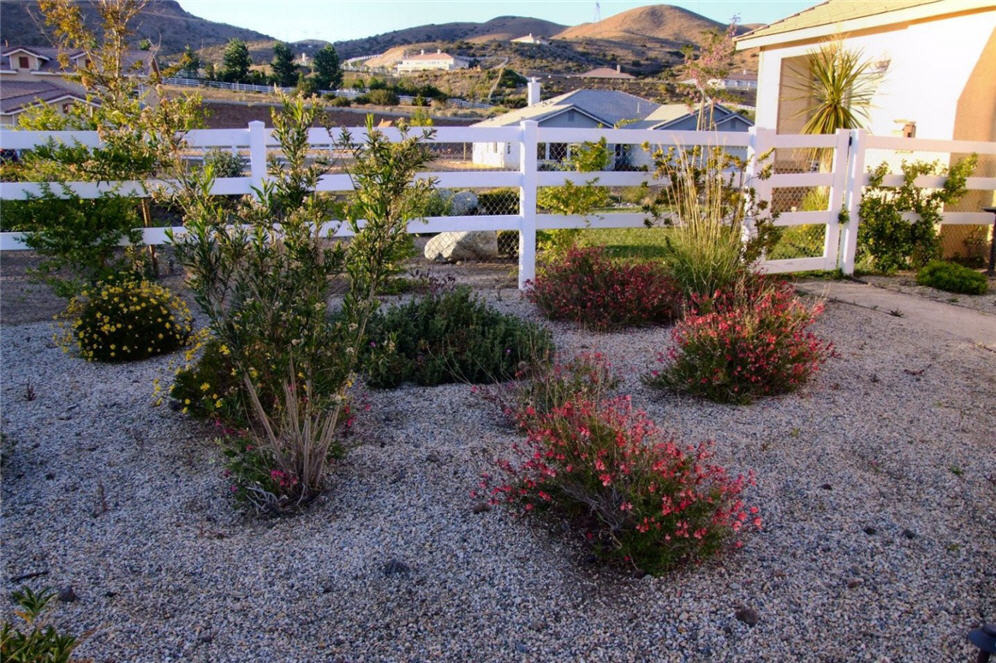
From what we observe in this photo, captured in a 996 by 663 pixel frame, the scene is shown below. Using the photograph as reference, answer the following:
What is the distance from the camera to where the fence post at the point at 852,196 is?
9.25 m

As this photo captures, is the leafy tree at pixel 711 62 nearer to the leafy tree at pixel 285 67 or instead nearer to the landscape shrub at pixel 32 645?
the landscape shrub at pixel 32 645

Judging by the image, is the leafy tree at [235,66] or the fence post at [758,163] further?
the leafy tree at [235,66]

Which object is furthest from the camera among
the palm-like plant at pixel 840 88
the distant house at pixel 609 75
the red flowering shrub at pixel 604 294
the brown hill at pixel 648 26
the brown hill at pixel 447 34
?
the brown hill at pixel 447 34

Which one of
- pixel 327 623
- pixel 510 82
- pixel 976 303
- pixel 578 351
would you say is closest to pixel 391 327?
pixel 578 351

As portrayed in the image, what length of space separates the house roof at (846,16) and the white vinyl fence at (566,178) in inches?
74.3

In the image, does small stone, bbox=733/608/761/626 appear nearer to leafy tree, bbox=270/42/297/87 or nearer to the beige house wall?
the beige house wall

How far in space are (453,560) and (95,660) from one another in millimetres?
1282

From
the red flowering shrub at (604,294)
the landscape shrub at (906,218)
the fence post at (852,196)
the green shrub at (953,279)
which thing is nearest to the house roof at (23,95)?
the red flowering shrub at (604,294)

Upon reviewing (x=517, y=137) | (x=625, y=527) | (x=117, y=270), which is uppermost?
(x=517, y=137)

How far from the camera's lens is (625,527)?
3086 mm

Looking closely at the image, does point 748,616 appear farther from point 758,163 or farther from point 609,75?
point 609,75

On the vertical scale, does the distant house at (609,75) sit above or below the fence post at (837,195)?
above

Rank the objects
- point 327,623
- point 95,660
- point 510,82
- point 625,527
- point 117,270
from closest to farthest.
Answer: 1. point 95,660
2. point 327,623
3. point 625,527
4. point 117,270
5. point 510,82

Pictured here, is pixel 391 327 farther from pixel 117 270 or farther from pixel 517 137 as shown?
pixel 517 137
